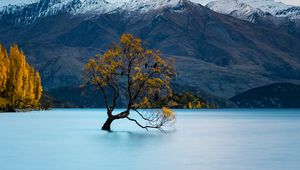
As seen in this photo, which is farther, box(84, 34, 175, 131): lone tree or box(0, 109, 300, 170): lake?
box(84, 34, 175, 131): lone tree

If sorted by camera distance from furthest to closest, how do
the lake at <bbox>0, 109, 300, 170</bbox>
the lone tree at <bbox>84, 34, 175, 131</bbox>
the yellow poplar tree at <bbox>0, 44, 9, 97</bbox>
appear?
the yellow poplar tree at <bbox>0, 44, 9, 97</bbox>
the lone tree at <bbox>84, 34, 175, 131</bbox>
the lake at <bbox>0, 109, 300, 170</bbox>

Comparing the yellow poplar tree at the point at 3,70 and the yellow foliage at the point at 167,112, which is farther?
the yellow poplar tree at the point at 3,70

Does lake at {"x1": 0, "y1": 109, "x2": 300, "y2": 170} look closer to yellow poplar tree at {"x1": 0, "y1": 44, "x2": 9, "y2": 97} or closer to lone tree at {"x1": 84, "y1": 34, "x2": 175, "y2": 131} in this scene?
lone tree at {"x1": 84, "y1": 34, "x2": 175, "y2": 131}

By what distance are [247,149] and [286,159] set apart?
1036 cm

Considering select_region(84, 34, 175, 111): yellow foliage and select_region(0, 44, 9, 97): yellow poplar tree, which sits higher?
select_region(0, 44, 9, 97): yellow poplar tree

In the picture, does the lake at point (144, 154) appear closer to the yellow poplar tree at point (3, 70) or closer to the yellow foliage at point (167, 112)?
the yellow foliage at point (167, 112)

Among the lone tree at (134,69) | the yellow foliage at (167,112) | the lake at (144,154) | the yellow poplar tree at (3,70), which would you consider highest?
the yellow poplar tree at (3,70)

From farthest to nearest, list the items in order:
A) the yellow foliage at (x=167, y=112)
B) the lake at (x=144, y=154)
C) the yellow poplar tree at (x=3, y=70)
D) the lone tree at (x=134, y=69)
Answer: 1. the yellow poplar tree at (x=3, y=70)
2. the lone tree at (x=134, y=69)
3. the yellow foliage at (x=167, y=112)
4. the lake at (x=144, y=154)

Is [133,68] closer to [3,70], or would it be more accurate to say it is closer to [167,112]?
[167,112]

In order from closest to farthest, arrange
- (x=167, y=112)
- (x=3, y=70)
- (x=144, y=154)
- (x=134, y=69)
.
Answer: (x=144, y=154)
(x=167, y=112)
(x=134, y=69)
(x=3, y=70)

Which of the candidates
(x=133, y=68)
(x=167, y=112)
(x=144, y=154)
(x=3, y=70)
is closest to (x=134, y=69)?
(x=133, y=68)

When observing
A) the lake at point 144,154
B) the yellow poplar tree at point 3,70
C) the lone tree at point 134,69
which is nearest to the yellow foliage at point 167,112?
the lone tree at point 134,69

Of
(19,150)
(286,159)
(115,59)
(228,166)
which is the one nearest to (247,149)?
(286,159)

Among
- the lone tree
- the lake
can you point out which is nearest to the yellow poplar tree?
the lone tree
